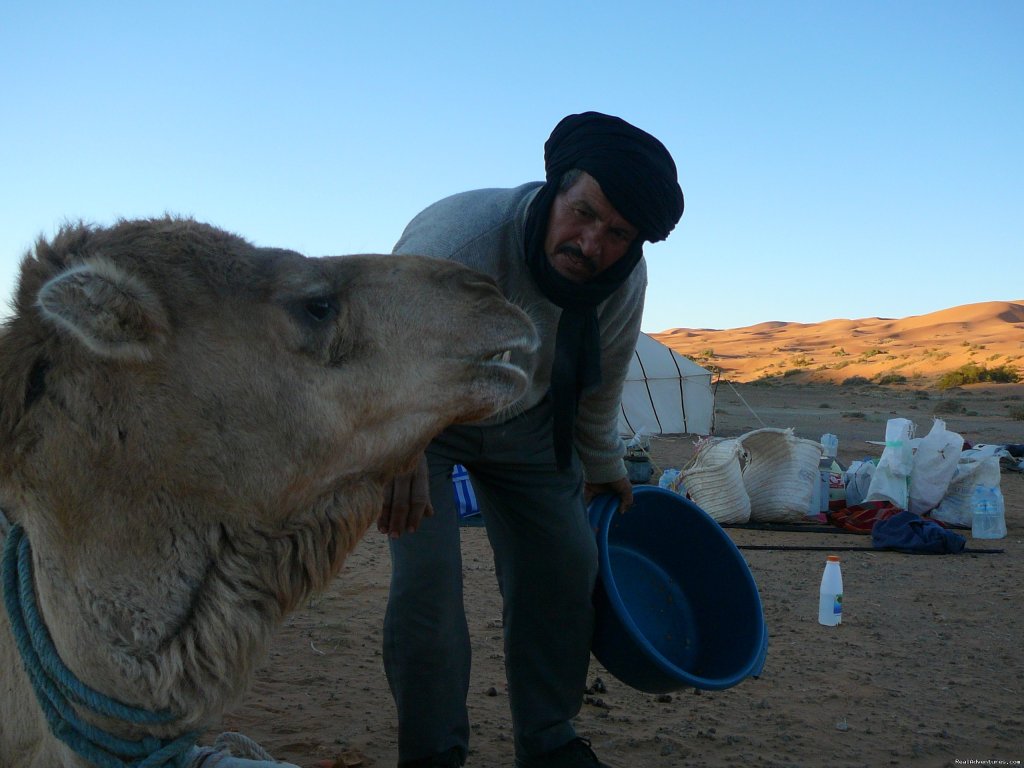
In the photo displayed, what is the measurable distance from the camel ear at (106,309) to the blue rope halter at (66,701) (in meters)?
0.51

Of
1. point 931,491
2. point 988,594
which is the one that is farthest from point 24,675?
point 931,491

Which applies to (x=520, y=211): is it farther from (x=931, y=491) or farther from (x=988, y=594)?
(x=931, y=491)

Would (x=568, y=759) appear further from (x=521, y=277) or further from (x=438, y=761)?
(x=521, y=277)

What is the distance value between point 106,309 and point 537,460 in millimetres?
1905

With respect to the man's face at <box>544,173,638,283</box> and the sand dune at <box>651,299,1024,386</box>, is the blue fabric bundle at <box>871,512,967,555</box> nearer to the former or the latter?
the man's face at <box>544,173,638,283</box>

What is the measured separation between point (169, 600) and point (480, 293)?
1029 mm

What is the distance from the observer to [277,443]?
7.22 ft

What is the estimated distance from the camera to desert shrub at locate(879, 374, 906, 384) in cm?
3466

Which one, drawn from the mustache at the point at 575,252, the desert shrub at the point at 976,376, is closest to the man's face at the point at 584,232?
the mustache at the point at 575,252

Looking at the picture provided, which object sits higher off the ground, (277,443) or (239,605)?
(277,443)

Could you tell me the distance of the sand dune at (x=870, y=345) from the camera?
1537 inches

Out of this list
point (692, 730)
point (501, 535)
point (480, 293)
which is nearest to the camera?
point (480, 293)

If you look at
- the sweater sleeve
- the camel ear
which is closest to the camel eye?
the camel ear

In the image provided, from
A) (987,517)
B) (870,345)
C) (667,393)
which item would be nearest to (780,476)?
(987,517)
